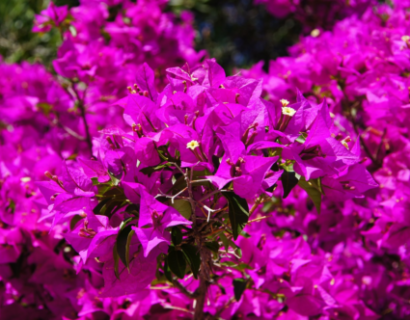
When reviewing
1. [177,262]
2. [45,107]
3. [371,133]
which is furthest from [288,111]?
[45,107]

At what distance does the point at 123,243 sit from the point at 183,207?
5.7 inches

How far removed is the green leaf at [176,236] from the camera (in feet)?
2.92

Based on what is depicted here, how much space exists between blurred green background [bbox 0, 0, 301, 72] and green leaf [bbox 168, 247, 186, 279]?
10.4 feet

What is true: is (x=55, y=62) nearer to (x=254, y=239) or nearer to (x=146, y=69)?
(x=146, y=69)

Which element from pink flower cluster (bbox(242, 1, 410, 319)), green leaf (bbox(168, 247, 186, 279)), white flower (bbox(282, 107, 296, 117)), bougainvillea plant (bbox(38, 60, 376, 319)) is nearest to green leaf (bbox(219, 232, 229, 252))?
bougainvillea plant (bbox(38, 60, 376, 319))

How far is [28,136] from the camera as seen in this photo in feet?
6.70

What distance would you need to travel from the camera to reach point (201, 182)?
88 centimetres

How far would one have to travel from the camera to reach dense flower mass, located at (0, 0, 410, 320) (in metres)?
0.86

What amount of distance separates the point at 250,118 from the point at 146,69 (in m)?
0.32

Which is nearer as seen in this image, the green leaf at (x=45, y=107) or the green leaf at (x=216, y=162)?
the green leaf at (x=216, y=162)

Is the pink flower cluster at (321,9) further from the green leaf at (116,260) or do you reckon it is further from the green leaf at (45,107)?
the green leaf at (116,260)

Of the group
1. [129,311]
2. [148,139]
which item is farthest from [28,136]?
[148,139]

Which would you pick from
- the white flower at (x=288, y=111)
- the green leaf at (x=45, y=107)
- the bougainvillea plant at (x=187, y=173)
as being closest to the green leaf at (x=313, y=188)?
the bougainvillea plant at (x=187, y=173)

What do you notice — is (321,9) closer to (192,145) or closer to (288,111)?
(288,111)
